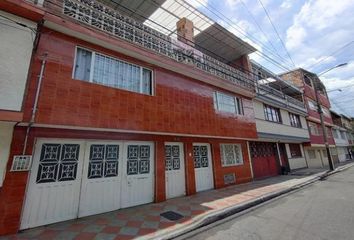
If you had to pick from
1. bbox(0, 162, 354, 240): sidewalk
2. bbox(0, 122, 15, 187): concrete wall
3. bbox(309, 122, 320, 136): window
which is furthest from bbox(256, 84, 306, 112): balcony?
bbox(0, 122, 15, 187): concrete wall

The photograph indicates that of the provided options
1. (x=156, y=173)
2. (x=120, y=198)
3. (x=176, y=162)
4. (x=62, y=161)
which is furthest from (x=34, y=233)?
(x=176, y=162)

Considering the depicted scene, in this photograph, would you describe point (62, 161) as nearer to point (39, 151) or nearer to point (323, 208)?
point (39, 151)

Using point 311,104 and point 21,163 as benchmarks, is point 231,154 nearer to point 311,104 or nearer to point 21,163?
point 21,163

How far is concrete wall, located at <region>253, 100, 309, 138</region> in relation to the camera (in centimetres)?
1331

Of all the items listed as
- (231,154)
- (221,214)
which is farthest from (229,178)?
(221,214)

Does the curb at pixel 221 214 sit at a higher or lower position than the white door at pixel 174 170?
lower

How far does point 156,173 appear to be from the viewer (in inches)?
297

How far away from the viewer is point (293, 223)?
4945mm

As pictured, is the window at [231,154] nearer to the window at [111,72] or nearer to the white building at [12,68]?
the window at [111,72]

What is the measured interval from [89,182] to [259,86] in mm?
13034

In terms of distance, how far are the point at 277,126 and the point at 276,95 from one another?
3.03m

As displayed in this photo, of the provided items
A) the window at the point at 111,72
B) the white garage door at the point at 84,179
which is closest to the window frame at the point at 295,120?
the white garage door at the point at 84,179

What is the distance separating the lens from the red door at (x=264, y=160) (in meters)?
13.5

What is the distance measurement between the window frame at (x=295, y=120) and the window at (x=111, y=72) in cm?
1677
